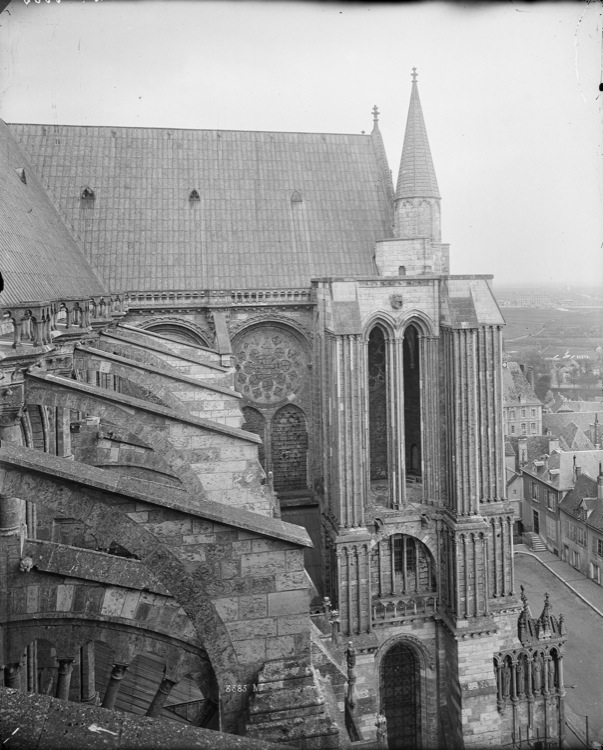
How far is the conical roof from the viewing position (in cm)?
2339

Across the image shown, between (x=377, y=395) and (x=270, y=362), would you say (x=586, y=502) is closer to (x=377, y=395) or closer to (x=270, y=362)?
(x=377, y=395)

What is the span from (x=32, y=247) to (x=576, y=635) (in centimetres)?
2560

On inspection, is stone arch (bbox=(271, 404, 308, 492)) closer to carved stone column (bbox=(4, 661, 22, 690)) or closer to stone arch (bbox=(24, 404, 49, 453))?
stone arch (bbox=(24, 404, 49, 453))

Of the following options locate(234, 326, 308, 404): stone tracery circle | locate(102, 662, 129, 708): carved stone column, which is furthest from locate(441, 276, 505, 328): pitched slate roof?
locate(102, 662, 129, 708): carved stone column

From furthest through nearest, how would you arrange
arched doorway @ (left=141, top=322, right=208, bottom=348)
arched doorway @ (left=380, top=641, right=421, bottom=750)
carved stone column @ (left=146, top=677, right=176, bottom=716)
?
1. arched doorway @ (left=141, top=322, right=208, bottom=348)
2. arched doorway @ (left=380, top=641, right=421, bottom=750)
3. carved stone column @ (left=146, top=677, right=176, bottom=716)

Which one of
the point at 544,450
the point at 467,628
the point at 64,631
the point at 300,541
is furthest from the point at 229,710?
the point at 544,450

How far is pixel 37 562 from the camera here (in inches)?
289

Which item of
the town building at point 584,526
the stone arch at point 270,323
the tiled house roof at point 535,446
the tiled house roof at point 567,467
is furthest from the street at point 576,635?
the stone arch at point 270,323

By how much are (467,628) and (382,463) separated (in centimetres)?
631

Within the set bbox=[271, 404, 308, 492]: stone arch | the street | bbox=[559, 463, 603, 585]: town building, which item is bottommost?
the street

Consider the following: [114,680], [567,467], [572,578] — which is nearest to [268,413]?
[114,680]

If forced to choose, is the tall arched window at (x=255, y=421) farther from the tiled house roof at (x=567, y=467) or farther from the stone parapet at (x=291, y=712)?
the tiled house roof at (x=567, y=467)

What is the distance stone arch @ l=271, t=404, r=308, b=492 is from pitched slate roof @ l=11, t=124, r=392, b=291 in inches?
188

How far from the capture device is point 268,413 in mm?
23922
